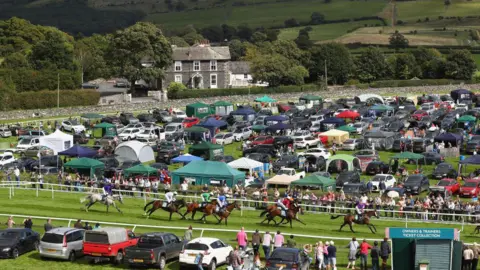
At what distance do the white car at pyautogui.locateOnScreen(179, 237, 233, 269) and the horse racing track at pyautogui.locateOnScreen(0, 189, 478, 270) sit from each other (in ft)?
3.84

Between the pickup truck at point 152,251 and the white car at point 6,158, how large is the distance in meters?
28.9

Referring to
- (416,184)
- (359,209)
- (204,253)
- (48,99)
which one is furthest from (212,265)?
(48,99)

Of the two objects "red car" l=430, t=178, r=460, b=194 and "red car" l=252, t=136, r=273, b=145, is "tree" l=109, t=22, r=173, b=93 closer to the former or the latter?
"red car" l=252, t=136, r=273, b=145

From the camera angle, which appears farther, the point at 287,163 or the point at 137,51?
the point at 137,51

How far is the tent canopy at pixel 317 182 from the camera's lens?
47.2 metres

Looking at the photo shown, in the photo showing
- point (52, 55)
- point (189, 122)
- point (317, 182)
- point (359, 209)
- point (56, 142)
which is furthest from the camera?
point (52, 55)

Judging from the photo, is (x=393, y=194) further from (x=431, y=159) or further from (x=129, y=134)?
(x=129, y=134)

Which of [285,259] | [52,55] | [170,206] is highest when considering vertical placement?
[52,55]

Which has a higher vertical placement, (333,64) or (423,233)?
(333,64)

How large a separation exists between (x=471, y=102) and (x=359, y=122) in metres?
26.3

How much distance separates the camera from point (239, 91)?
121562 mm

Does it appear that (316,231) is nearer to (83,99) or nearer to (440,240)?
(440,240)

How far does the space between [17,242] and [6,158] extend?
88.5 feet

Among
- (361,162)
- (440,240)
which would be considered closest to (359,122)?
(361,162)
